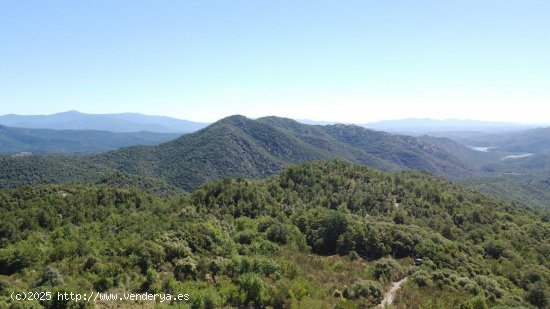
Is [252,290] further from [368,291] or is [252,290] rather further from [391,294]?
[391,294]

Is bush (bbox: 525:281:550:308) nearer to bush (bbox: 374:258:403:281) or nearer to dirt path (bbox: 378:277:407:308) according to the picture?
bush (bbox: 374:258:403:281)

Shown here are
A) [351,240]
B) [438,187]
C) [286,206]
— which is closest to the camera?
[351,240]

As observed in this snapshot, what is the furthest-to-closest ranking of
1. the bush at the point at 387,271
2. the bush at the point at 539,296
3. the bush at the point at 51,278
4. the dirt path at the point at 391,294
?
the bush at the point at 539,296
the bush at the point at 387,271
the dirt path at the point at 391,294
the bush at the point at 51,278

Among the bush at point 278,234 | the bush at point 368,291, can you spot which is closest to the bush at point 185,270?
the bush at point 368,291

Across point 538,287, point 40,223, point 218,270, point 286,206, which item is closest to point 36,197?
point 40,223

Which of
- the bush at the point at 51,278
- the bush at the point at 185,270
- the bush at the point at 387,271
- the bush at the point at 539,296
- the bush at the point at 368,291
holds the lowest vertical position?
the bush at the point at 539,296

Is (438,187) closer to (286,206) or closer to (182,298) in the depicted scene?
(286,206)

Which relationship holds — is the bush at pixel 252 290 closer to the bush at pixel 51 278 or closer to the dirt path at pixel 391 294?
the dirt path at pixel 391 294
